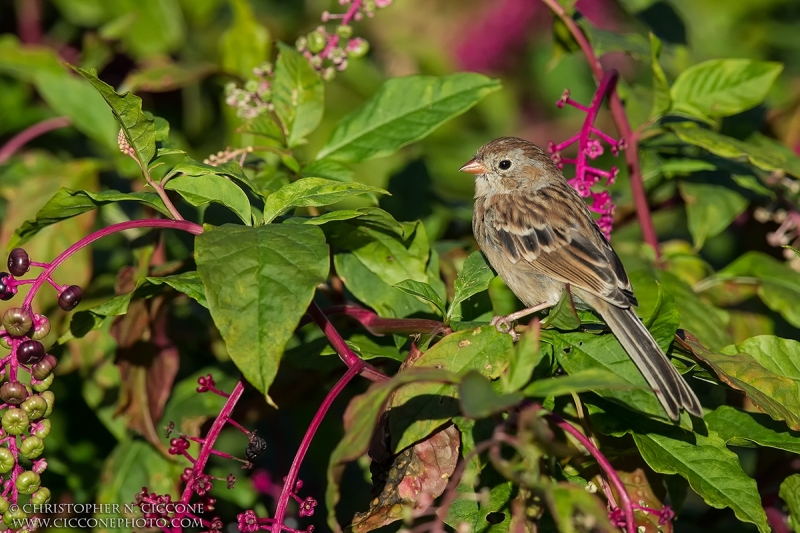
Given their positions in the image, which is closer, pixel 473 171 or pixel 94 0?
pixel 473 171

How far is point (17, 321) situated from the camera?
2.10 meters

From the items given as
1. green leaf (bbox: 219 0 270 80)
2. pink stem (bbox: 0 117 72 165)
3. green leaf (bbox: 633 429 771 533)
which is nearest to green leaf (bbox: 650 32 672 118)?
green leaf (bbox: 633 429 771 533)

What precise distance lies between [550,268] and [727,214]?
80 cm

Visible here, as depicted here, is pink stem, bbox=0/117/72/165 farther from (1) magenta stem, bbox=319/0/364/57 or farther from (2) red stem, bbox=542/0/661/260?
(2) red stem, bbox=542/0/661/260

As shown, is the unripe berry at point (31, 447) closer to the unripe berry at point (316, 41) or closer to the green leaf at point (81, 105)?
the unripe berry at point (316, 41)

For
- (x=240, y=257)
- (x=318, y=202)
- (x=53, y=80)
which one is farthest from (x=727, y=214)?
(x=53, y=80)

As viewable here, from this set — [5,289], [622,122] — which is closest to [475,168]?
[622,122]

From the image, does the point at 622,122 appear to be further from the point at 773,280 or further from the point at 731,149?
the point at 773,280

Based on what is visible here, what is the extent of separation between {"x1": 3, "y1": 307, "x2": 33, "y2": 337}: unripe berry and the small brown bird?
1453mm

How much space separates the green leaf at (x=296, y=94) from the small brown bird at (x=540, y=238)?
1014 mm

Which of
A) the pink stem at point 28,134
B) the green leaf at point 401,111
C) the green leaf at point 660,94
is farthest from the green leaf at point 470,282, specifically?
the pink stem at point 28,134

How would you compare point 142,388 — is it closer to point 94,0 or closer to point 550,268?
point 550,268

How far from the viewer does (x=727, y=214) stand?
12.1 ft

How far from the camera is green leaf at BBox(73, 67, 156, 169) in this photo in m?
2.21
